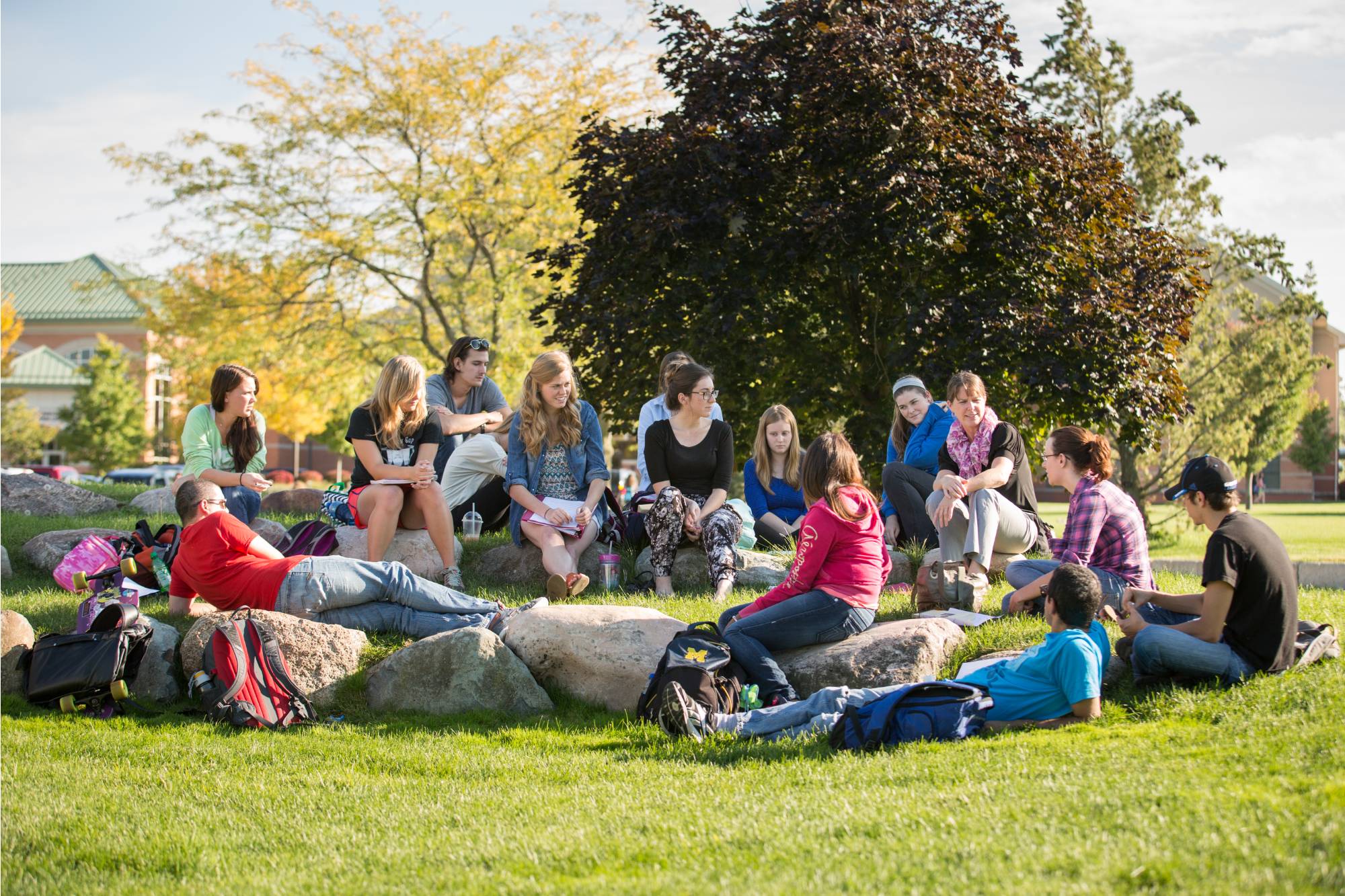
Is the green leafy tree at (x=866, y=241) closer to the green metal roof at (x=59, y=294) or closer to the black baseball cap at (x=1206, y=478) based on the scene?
the black baseball cap at (x=1206, y=478)

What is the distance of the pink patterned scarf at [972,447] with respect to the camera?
8094 mm

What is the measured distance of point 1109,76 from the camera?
17.8 meters

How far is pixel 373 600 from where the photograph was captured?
23.3 feet

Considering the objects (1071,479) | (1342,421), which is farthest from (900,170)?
(1342,421)

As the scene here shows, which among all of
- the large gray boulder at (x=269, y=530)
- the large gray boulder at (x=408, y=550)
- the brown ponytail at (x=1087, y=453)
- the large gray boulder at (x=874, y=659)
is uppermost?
the brown ponytail at (x=1087, y=453)

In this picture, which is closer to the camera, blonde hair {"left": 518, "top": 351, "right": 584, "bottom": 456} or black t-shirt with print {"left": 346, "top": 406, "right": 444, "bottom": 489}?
black t-shirt with print {"left": 346, "top": 406, "right": 444, "bottom": 489}

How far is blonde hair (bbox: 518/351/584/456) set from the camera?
8461 mm

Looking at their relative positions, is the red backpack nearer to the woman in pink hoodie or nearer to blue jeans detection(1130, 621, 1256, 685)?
the woman in pink hoodie

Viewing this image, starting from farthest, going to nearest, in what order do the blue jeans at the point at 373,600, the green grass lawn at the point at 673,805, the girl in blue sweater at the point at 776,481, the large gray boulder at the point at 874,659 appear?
the girl in blue sweater at the point at 776,481
the blue jeans at the point at 373,600
the large gray boulder at the point at 874,659
the green grass lawn at the point at 673,805

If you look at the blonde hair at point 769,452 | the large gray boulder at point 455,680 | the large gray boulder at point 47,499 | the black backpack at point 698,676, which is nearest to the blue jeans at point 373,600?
Answer: the large gray boulder at point 455,680

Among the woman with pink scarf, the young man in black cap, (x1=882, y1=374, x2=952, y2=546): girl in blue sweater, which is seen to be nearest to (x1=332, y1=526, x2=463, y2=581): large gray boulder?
(x1=882, y1=374, x2=952, y2=546): girl in blue sweater

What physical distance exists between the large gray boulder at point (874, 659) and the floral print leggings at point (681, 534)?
161 cm

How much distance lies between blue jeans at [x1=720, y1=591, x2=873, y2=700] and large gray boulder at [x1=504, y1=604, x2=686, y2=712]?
1.65ft

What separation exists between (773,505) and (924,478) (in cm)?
128
